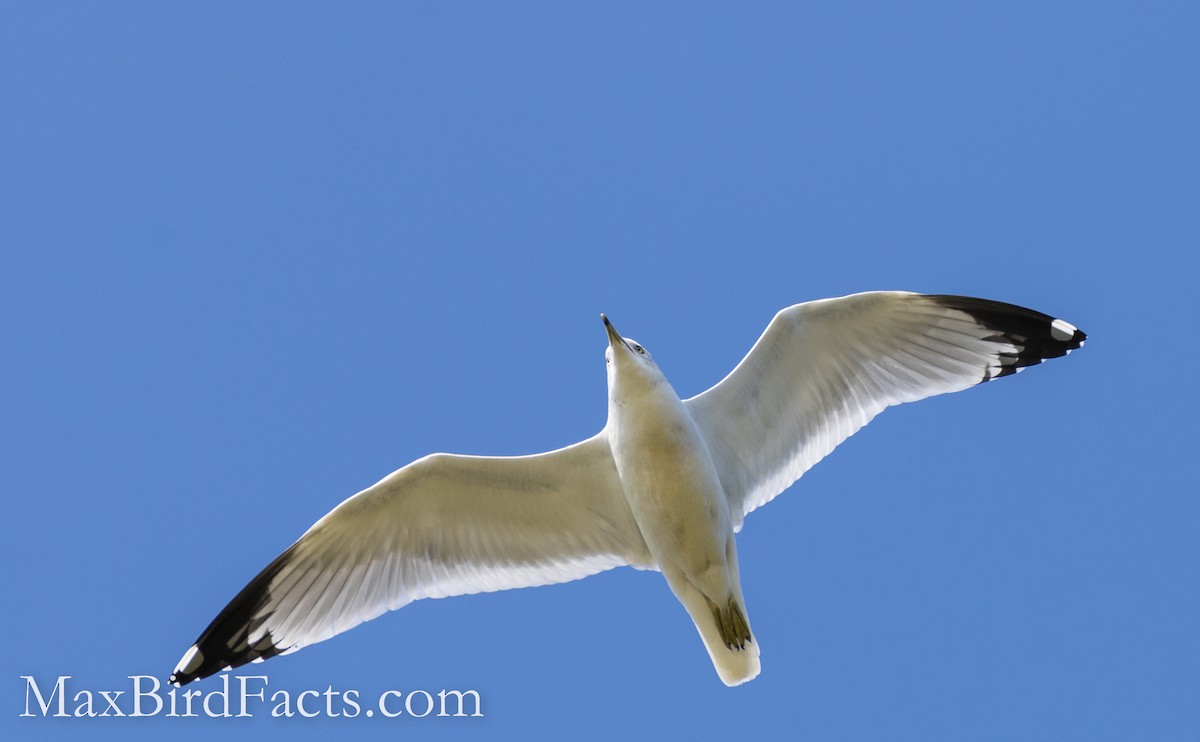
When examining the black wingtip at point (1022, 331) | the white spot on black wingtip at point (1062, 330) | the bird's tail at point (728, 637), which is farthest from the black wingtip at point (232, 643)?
the white spot on black wingtip at point (1062, 330)

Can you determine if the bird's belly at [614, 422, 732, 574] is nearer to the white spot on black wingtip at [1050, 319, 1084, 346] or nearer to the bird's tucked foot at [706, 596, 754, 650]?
the bird's tucked foot at [706, 596, 754, 650]

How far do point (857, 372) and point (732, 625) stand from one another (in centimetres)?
154

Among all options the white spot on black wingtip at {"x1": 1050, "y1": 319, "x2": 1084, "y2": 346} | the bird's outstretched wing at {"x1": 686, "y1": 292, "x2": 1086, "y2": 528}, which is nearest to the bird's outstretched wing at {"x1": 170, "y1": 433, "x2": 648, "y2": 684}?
the bird's outstretched wing at {"x1": 686, "y1": 292, "x2": 1086, "y2": 528}

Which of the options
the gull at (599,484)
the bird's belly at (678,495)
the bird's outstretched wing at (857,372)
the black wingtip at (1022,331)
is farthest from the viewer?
the black wingtip at (1022,331)

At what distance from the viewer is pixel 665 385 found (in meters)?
7.86

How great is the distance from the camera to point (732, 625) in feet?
25.8

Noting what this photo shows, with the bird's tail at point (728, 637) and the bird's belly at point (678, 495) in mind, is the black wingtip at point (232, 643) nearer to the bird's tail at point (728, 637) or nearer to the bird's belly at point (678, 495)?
the bird's belly at point (678, 495)

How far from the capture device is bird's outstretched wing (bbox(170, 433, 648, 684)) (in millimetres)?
8133

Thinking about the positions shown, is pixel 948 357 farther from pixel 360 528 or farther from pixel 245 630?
pixel 245 630

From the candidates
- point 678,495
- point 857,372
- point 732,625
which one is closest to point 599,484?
point 678,495

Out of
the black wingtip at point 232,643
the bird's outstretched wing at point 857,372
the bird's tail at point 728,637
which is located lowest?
the bird's tail at point 728,637

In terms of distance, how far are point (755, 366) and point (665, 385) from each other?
1.87ft

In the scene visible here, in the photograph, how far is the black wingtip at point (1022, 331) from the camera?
27.2 feet

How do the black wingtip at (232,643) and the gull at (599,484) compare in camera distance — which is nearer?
the gull at (599,484)
